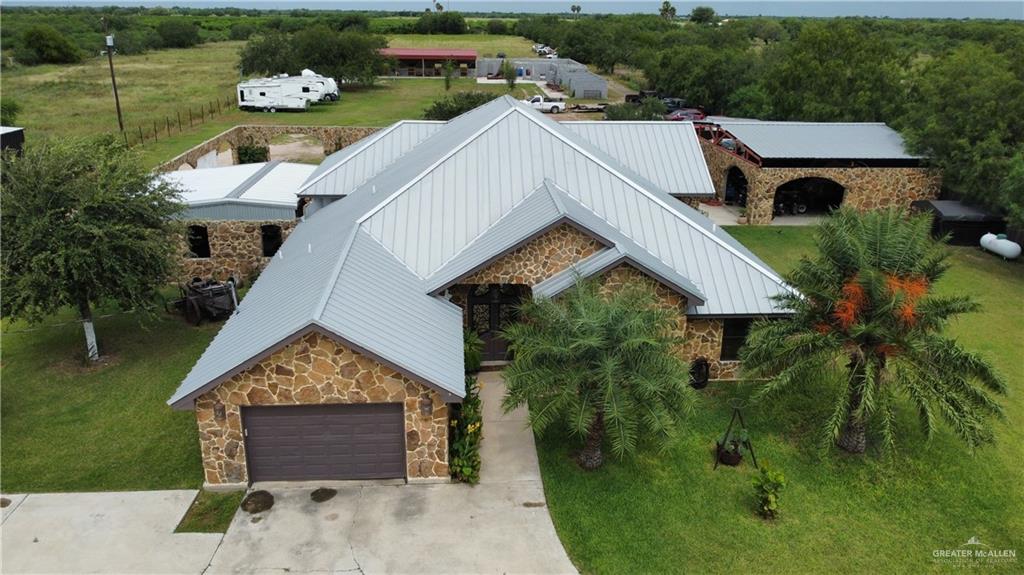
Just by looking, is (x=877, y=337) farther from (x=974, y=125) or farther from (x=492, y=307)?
(x=974, y=125)

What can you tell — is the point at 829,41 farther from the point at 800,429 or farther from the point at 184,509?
the point at 184,509

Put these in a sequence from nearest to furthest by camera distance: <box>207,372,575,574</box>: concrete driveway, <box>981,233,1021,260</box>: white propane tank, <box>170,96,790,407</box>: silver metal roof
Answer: <box>207,372,575,574</box>: concrete driveway, <box>170,96,790,407</box>: silver metal roof, <box>981,233,1021,260</box>: white propane tank

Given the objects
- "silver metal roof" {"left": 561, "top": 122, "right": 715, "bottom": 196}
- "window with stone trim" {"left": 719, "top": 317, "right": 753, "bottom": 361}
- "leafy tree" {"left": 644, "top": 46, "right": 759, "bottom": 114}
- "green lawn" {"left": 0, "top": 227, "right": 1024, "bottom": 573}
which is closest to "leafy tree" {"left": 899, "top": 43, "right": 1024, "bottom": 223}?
"silver metal roof" {"left": 561, "top": 122, "right": 715, "bottom": 196}

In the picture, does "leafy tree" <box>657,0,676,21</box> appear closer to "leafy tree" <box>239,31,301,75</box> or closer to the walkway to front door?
"leafy tree" <box>239,31,301,75</box>

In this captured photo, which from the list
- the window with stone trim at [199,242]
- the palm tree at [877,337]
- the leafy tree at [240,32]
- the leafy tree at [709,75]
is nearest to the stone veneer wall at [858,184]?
the palm tree at [877,337]

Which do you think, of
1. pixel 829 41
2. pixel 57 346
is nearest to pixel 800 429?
pixel 57 346

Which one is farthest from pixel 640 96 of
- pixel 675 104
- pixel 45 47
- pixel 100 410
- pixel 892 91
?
pixel 45 47
